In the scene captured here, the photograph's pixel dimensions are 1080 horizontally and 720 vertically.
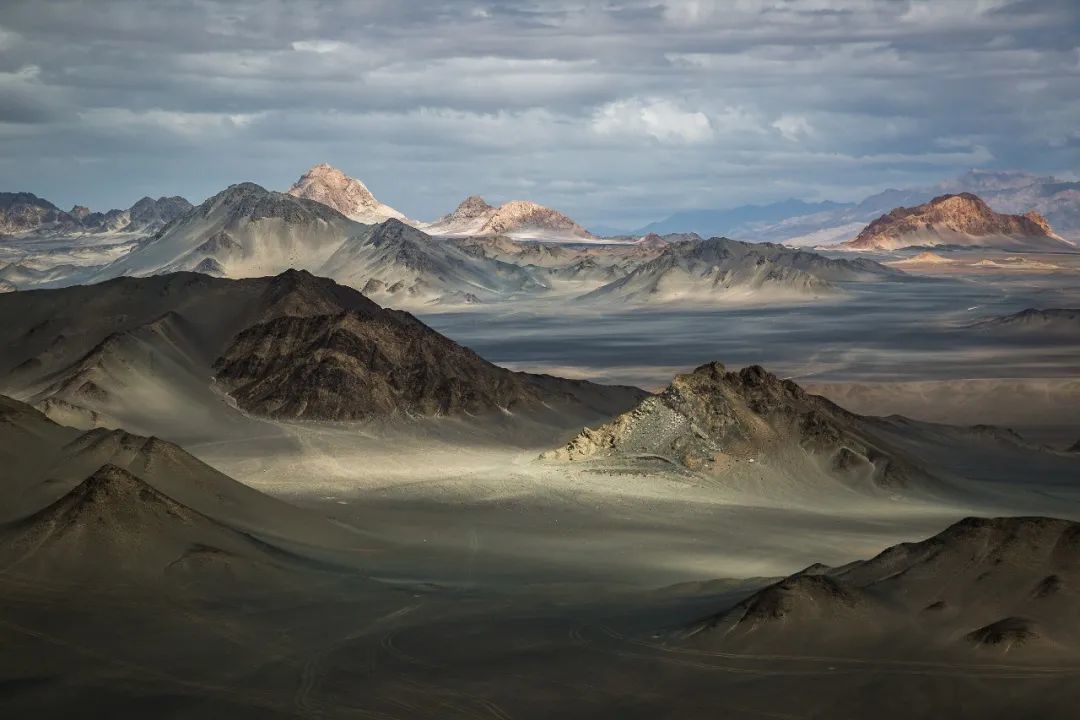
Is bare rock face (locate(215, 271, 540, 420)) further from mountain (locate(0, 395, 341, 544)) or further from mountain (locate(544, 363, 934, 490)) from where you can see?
mountain (locate(0, 395, 341, 544))

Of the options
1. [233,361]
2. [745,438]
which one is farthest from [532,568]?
[233,361]

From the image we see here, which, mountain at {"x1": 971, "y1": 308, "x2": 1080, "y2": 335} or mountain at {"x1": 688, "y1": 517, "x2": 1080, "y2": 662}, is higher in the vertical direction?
mountain at {"x1": 971, "y1": 308, "x2": 1080, "y2": 335}

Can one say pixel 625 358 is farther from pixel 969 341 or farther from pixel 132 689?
pixel 132 689

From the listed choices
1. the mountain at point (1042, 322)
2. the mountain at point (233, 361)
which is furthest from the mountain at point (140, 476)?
the mountain at point (1042, 322)

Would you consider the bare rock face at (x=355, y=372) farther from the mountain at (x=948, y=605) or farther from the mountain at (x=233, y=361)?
the mountain at (x=948, y=605)

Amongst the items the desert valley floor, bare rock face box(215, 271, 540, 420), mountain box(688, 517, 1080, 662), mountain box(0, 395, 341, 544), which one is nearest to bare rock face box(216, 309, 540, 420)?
bare rock face box(215, 271, 540, 420)

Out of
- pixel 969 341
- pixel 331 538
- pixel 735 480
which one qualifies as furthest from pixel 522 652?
pixel 969 341
